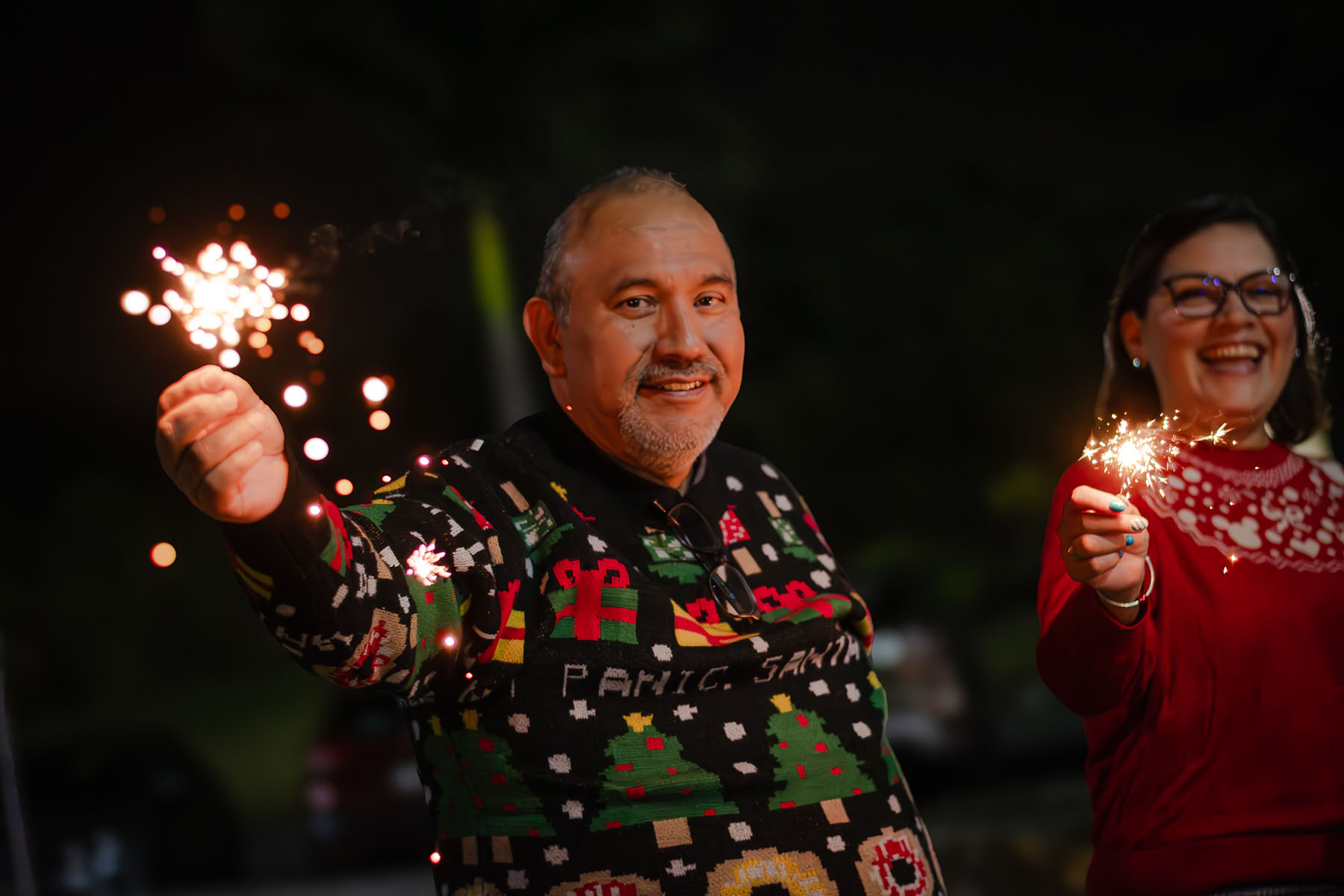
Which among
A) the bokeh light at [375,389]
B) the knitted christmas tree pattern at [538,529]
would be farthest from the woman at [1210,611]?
the bokeh light at [375,389]

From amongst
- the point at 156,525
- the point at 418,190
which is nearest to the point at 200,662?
the point at 156,525

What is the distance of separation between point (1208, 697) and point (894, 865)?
2.19 feet

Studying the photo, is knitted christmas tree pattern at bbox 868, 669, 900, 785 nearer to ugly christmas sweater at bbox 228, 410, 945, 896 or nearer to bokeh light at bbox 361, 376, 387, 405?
ugly christmas sweater at bbox 228, 410, 945, 896

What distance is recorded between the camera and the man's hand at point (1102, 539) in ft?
6.54

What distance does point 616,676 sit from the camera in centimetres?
222

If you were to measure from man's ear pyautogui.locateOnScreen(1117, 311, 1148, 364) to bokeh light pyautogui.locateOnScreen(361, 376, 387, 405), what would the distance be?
156 centimetres

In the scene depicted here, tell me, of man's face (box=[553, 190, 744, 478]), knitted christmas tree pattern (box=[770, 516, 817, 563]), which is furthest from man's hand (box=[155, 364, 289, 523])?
knitted christmas tree pattern (box=[770, 516, 817, 563])

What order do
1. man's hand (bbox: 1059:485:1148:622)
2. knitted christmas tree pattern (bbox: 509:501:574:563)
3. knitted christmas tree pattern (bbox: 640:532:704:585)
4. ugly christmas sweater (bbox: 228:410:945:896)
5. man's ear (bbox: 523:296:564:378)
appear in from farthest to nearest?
1. man's ear (bbox: 523:296:564:378)
2. knitted christmas tree pattern (bbox: 640:532:704:585)
3. knitted christmas tree pattern (bbox: 509:501:574:563)
4. ugly christmas sweater (bbox: 228:410:945:896)
5. man's hand (bbox: 1059:485:1148:622)

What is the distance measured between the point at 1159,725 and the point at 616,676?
101 centimetres

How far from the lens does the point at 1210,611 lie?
7.61 feet

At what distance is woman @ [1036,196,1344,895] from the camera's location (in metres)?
2.22

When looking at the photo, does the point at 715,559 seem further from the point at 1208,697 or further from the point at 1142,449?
the point at 1208,697

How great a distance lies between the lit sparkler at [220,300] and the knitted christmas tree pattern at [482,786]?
759mm

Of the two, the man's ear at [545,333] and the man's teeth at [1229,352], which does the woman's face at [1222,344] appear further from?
the man's ear at [545,333]
